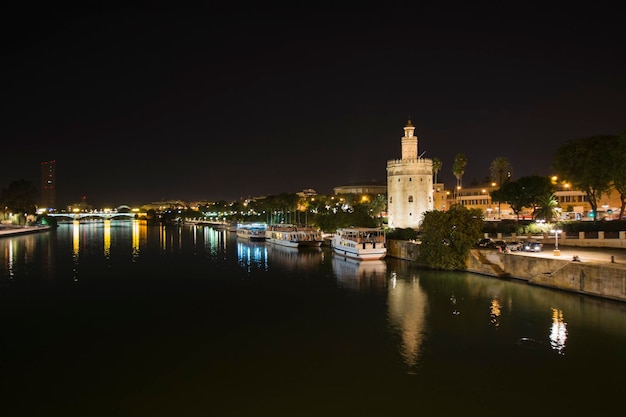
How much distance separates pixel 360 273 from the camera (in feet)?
160

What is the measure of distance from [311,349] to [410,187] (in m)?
56.6

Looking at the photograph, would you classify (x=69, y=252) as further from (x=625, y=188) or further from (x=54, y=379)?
(x=625, y=188)

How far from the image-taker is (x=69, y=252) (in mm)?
75500

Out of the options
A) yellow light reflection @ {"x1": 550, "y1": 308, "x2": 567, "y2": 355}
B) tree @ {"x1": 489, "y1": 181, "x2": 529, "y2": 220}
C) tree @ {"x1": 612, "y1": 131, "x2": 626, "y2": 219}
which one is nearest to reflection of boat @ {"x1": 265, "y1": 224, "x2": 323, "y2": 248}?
tree @ {"x1": 489, "y1": 181, "x2": 529, "y2": 220}

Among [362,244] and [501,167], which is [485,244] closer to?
[362,244]

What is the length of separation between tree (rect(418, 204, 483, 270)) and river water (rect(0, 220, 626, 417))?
2.66 metres

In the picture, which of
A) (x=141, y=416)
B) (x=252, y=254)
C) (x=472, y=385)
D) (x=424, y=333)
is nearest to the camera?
(x=141, y=416)

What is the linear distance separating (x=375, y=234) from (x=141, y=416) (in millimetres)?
48639

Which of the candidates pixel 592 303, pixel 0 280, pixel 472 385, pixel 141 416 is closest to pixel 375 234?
pixel 592 303

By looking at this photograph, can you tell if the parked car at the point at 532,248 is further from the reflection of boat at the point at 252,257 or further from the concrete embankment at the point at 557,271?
the reflection of boat at the point at 252,257

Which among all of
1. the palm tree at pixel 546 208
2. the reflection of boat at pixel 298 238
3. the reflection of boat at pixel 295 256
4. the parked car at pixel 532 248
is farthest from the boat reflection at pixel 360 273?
the palm tree at pixel 546 208

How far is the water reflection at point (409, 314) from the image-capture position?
23933mm

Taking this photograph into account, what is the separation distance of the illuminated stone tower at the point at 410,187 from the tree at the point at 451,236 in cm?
2789

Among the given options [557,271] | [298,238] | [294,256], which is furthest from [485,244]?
[298,238]
